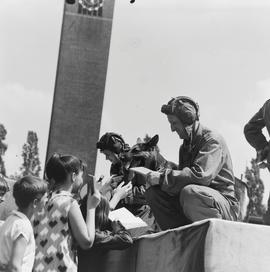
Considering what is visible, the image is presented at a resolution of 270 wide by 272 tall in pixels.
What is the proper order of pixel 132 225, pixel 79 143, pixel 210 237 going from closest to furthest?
pixel 210 237 < pixel 132 225 < pixel 79 143

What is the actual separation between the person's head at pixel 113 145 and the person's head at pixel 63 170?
231 centimetres

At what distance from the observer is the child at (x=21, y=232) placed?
3545 mm

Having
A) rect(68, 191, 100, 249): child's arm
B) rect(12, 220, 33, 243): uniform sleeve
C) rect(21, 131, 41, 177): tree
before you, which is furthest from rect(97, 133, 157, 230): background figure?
rect(21, 131, 41, 177): tree

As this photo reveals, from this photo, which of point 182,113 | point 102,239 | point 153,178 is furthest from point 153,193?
point 102,239

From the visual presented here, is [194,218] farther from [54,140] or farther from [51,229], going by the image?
[54,140]

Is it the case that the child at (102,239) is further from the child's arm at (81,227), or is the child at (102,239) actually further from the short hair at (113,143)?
the short hair at (113,143)

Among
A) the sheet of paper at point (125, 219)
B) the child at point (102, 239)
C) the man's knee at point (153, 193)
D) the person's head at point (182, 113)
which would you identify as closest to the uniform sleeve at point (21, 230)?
the child at point (102, 239)

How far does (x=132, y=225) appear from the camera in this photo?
485 cm

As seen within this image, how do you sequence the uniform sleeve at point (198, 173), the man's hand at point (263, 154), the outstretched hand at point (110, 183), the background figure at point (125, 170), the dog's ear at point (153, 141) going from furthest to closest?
1. the dog's ear at point (153, 141)
2. the background figure at point (125, 170)
3. the outstretched hand at point (110, 183)
4. the man's hand at point (263, 154)
5. the uniform sleeve at point (198, 173)

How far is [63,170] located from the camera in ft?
13.1

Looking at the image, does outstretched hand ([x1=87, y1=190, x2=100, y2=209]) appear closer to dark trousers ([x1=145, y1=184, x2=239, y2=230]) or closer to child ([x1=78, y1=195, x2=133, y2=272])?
child ([x1=78, y1=195, x2=133, y2=272])

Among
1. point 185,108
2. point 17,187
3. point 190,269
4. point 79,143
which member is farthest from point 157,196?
point 79,143

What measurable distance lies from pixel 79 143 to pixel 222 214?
23.8 feet

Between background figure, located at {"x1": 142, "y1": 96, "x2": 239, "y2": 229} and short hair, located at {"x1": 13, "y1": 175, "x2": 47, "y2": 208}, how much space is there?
1164 millimetres
